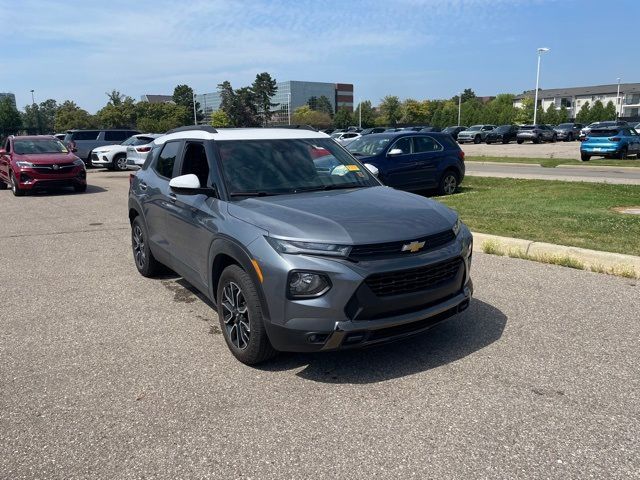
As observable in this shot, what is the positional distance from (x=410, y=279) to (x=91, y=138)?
28757 millimetres

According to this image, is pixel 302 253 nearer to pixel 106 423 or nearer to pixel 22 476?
pixel 106 423

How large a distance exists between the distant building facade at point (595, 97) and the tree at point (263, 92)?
2454 inches

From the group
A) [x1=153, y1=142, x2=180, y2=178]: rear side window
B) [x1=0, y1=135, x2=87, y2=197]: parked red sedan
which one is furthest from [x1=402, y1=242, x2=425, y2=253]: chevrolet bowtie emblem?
[x1=0, y1=135, x2=87, y2=197]: parked red sedan

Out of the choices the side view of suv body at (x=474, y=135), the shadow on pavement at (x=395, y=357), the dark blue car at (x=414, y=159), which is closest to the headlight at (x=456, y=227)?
the shadow on pavement at (x=395, y=357)

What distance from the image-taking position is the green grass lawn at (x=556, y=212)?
24.0 feet

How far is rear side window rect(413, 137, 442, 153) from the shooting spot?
13047 millimetres

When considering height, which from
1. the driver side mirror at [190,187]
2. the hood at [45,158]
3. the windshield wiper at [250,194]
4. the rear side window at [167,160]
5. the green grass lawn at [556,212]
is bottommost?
the green grass lawn at [556,212]

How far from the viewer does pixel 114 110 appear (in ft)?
267

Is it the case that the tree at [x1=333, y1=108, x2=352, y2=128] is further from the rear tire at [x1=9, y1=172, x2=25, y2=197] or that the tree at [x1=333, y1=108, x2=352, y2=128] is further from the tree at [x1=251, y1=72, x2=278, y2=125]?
the rear tire at [x1=9, y1=172, x2=25, y2=197]

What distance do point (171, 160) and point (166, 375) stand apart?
2.51 m

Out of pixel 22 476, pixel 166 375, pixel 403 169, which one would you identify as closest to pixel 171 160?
pixel 166 375

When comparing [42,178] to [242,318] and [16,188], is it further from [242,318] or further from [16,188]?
[242,318]

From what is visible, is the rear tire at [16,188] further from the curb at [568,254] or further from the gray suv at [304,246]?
the curb at [568,254]

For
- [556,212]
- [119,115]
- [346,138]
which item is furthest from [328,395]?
[119,115]
